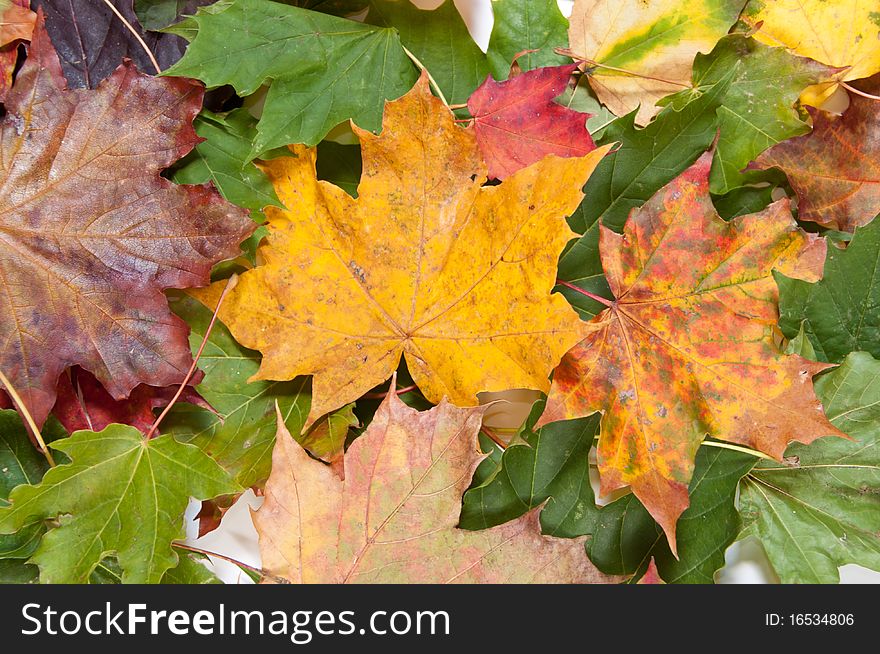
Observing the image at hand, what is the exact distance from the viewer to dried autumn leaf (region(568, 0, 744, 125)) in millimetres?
758

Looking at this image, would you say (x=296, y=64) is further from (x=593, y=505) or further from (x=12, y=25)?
(x=593, y=505)

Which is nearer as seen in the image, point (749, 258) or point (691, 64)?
point (749, 258)

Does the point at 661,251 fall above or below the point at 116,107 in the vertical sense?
below

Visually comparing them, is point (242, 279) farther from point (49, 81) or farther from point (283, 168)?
point (49, 81)

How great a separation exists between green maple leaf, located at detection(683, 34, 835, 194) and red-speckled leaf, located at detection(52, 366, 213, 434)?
600 mm

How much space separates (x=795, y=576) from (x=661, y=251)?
35 centimetres

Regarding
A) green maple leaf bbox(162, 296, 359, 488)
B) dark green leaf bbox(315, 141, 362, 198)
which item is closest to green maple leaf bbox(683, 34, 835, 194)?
dark green leaf bbox(315, 141, 362, 198)

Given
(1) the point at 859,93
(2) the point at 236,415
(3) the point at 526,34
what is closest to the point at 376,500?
(2) the point at 236,415

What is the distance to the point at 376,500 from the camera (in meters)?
0.66

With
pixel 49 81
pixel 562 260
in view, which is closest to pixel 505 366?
pixel 562 260

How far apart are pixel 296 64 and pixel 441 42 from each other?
158 millimetres

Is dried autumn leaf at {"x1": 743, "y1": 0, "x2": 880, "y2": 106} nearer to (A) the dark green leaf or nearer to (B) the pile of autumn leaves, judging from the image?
(B) the pile of autumn leaves

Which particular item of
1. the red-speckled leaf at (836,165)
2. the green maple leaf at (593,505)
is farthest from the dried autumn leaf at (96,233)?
the red-speckled leaf at (836,165)

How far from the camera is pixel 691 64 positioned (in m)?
0.77
